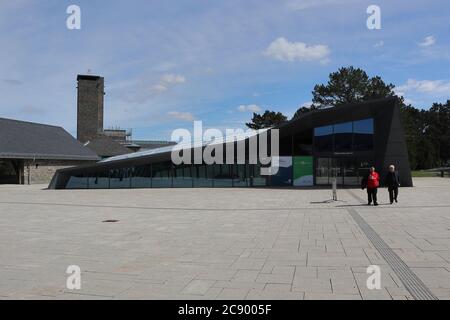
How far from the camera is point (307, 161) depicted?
32000 millimetres

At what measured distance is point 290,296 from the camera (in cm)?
536

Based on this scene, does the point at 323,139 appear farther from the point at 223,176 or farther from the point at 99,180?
the point at 99,180

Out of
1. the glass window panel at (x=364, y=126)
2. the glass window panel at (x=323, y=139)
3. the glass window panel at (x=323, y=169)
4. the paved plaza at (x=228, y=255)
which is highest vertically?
the glass window panel at (x=364, y=126)

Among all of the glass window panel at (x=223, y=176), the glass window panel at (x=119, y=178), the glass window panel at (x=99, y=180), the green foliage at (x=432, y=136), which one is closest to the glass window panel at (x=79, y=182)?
the glass window panel at (x=99, y=180)

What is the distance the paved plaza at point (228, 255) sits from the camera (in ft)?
18.6

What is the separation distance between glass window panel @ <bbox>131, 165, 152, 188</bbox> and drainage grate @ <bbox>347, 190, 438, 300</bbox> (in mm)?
23885

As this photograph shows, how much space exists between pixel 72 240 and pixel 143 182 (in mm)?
23330

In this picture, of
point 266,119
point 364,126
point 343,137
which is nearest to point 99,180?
point 343,137

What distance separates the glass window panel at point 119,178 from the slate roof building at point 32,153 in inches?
486

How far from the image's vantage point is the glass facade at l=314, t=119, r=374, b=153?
1202 inches

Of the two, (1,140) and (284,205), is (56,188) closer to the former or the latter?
(1,140)

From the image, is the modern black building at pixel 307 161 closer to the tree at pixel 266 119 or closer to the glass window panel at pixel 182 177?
the glass window panel at pixel 182 177

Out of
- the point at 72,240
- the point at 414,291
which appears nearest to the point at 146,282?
the point at 414,291
